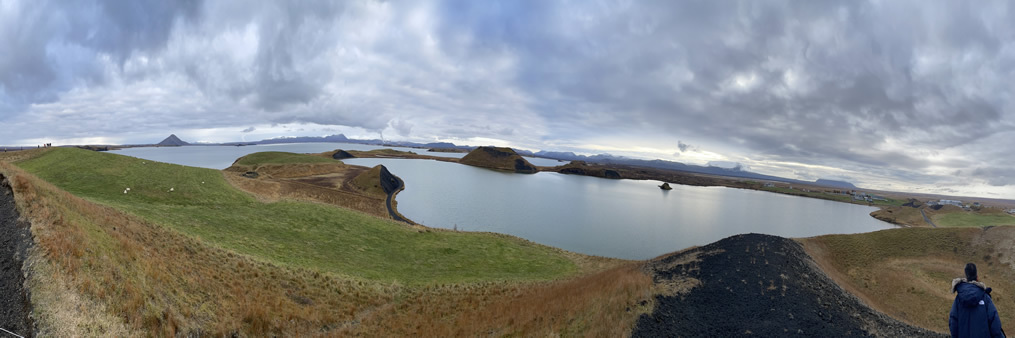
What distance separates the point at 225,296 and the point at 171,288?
64.9 inches

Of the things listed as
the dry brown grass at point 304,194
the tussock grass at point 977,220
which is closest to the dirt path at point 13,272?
the dry brown grass at point 304,194

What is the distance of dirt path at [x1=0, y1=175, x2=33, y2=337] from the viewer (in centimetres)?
566

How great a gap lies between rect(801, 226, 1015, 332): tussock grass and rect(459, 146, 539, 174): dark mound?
131189mm

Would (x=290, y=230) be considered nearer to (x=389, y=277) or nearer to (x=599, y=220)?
(x=389, y=277)

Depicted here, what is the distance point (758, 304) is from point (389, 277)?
1724 centimetres

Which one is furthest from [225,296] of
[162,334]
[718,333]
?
[718,333]

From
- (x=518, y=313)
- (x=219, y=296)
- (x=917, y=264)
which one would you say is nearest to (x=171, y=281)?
(x=219, y=296)

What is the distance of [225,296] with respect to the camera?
428 inches

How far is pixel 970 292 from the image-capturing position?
6297 mm

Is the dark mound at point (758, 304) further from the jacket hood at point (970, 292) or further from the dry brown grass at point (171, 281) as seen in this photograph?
the dry brown grass at point (171, 281)

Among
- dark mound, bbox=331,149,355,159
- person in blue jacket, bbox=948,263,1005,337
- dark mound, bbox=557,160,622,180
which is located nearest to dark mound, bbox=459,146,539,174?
dark mound, bbox=557,160,622,180

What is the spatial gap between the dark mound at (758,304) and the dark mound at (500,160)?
5450 inches

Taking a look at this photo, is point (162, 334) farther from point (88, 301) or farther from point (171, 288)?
point (171, 288)

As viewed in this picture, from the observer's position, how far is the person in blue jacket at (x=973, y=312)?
20.3 feet
